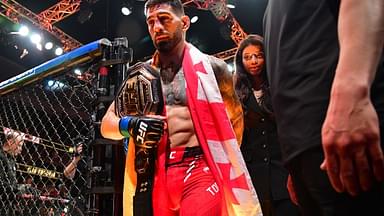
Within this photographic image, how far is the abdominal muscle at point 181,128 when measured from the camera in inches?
79.9

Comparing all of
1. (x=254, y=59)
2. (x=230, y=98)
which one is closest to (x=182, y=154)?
→ (x=230, y=98)

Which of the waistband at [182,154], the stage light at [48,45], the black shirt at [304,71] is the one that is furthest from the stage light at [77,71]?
the stage light at [48,45]

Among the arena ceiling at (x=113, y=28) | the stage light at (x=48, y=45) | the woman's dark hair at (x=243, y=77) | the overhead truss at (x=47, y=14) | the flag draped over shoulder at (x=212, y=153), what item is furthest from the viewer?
the stage light at (x=48, y=45)

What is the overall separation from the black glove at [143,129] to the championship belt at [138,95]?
0.27 ft

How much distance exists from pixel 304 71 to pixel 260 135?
1671 mm

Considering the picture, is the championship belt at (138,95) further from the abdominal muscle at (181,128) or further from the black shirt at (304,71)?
the black shirt at (304,71)

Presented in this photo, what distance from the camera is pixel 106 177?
1824 mm

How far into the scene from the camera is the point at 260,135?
243cm

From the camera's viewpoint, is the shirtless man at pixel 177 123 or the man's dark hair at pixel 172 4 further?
the man's dark hair at pixel 172 4

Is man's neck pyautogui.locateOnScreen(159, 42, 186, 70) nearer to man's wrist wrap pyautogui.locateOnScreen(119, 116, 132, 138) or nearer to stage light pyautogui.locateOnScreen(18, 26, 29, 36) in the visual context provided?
man's wrist wrap pyautogui.locateOnScreen(119, 116, 132, 138)

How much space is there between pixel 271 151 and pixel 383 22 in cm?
170

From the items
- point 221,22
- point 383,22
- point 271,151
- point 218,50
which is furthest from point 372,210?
point 218,50

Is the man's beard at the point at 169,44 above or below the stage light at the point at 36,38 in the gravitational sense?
below

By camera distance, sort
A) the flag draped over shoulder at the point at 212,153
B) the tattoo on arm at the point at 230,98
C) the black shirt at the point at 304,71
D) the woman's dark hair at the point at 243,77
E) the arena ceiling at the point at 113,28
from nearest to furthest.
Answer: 1. the black shirt at the point at 304,71
2. the flag draped over shoulder at the point at 212,153
3. the tattoo on arm at the point at 230,98
4. the woman's dark hair at the point at 243,77
5. the arena ceiling at the point at 113,28
